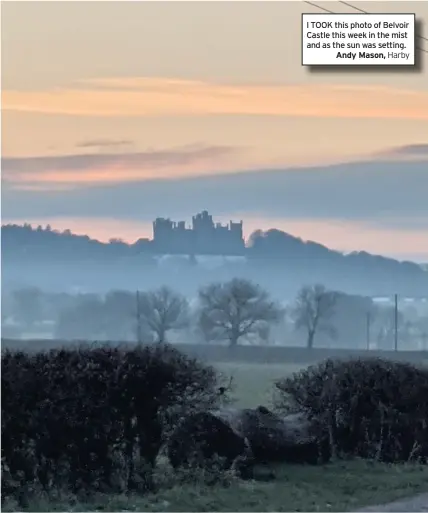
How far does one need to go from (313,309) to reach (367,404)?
4.58ft

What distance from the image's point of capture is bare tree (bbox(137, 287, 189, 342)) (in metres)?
13.9

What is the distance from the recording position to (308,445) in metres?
14.4

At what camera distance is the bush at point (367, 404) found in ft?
47.5

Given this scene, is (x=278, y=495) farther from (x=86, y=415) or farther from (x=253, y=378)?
(x=86, y=415)

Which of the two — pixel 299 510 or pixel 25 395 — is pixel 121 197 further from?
pixel 299 510

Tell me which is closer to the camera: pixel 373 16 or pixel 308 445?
pixel 373 16

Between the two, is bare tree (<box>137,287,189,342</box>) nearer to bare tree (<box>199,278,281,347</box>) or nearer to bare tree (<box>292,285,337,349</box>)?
bare tree (<box>199,278,281,347</box>)

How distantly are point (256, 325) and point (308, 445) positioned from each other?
1502 millimetres

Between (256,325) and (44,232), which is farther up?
(44,232)

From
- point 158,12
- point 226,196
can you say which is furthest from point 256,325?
point 158,12

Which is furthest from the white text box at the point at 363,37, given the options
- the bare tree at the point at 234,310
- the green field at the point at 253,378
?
the green field at the point at 253,378

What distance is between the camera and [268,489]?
1356 centimetres

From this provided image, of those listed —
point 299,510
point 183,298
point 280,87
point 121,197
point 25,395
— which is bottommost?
point 299,510

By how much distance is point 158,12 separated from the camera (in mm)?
13555
